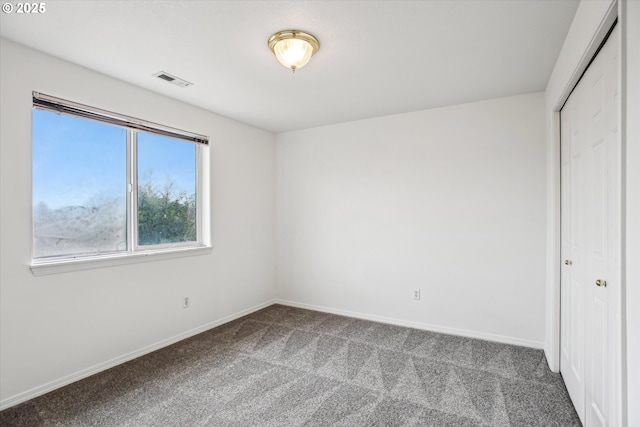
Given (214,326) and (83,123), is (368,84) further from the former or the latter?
(214,326)

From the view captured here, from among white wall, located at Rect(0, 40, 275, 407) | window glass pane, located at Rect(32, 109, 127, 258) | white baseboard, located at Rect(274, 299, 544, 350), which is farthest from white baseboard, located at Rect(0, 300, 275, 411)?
white baseboard, located at Rect(274, 299, 544, 350)

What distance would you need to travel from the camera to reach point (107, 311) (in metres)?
2.80

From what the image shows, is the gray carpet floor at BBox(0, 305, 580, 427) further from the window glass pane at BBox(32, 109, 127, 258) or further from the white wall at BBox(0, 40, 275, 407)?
the window glass pane at BBox(32, 109, 127, 258)

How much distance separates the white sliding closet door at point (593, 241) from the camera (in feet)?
4.94

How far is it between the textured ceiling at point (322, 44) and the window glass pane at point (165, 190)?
0.56 meters

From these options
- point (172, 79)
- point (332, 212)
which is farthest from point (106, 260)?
point (332, 212)

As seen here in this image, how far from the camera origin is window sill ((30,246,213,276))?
2.41 metres

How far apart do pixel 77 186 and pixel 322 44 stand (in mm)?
2314

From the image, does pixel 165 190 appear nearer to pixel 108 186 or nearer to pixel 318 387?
pixel 108 186

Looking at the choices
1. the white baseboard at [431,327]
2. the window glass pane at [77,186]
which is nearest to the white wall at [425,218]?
the white baseboard at [431,327]

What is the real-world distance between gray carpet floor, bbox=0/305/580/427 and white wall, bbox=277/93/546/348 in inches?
18.5

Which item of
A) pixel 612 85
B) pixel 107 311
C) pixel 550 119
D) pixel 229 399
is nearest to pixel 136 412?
pixel 229 399

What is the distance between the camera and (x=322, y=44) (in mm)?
2287

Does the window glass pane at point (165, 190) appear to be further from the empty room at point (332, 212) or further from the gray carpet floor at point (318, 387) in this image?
the gray carpet floor at point (318, 387)
